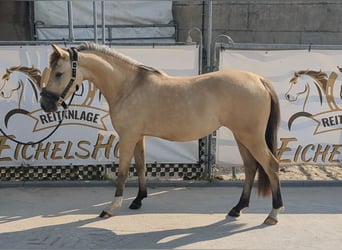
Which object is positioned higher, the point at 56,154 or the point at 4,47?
the point at 4,47

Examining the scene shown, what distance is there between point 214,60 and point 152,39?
357 cm

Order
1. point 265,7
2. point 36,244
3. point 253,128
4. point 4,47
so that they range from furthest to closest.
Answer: point 265,7 < point 4,47 < point 253,128 < point 36,244

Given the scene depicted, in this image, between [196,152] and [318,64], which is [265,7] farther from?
[196,152]

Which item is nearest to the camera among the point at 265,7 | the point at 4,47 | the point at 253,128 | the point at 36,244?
the point at 36,244

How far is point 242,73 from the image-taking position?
4.69m

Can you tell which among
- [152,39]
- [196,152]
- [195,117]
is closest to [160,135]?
[195,117]

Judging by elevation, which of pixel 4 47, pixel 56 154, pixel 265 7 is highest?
pixel 265 7

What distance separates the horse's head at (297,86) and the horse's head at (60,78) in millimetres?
2993

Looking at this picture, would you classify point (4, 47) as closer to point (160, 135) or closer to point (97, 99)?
point (97, 99)

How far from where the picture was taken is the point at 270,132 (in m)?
4.68

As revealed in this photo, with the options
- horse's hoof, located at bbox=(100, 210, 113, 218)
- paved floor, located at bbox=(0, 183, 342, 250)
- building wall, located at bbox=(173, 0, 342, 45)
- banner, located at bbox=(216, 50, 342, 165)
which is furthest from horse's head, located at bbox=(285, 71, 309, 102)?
building wall, located at bbox=(173, 0, 342, 45)

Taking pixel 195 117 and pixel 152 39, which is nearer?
pixel 195 117

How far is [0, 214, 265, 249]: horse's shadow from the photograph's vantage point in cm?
404

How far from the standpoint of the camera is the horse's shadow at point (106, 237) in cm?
404
